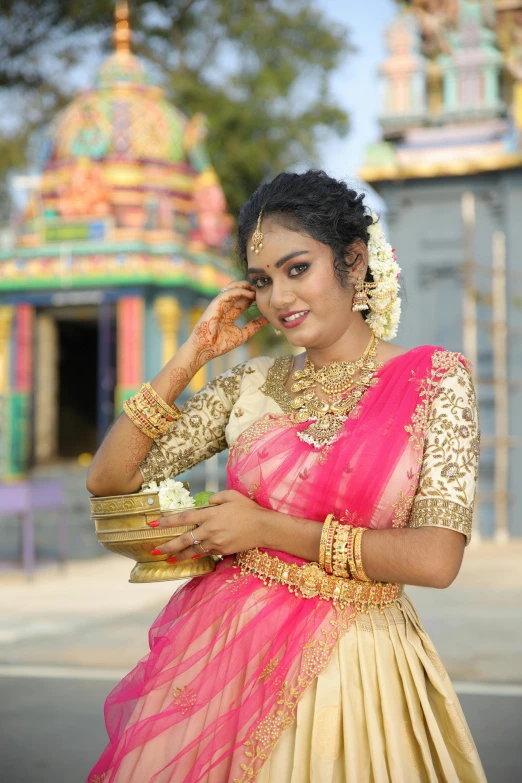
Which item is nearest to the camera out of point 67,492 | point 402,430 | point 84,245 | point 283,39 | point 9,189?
point 402,430

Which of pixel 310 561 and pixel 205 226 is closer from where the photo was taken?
pixel 310 561

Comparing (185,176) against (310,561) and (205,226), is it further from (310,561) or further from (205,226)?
(310,561)

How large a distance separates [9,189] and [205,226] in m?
7.57

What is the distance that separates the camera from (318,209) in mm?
1861

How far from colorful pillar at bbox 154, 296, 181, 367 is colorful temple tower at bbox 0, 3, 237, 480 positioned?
1 centimetres

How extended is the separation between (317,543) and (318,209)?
666 millimetres

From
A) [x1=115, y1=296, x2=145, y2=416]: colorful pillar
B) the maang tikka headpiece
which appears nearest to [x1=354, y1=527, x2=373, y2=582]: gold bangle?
the maang tikka headpiece

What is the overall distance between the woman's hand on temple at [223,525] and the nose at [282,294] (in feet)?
1.29

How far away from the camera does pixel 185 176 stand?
39.5 feet

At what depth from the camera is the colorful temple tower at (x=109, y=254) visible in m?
11.0

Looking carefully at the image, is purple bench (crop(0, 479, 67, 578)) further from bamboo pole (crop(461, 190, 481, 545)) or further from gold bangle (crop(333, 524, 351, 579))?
gold bangle (crop(333, 524, 351, 579))

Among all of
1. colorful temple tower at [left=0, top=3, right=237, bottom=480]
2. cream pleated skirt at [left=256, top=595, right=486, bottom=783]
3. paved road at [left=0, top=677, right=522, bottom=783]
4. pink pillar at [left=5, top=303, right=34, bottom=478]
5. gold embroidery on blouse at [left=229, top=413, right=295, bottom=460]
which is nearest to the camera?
cream pleated skirt at [left=256, top=595, right=486, bottom=783]

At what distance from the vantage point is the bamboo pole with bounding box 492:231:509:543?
957 centimetres

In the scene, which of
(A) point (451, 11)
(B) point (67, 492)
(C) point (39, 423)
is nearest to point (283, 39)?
(A) point (451, 11)
